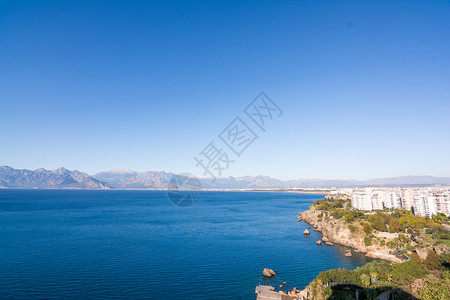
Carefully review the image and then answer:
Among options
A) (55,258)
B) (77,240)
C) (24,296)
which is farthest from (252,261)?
(77,240)

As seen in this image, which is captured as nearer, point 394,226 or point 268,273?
point 268,273

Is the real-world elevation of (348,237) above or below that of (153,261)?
below

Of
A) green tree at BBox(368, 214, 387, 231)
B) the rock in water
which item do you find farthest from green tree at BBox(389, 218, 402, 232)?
the rock in water

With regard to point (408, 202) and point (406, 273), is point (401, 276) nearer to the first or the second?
point (406, 273)

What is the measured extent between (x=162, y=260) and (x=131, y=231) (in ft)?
71.1

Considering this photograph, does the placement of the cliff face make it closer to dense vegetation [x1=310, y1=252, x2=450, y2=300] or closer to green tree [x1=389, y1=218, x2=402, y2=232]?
green tree [x1=389, y1=218, x2=402, y2=232]

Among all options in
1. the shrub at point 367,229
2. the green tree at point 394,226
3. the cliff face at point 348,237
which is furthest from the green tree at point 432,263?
the green tree at point 394,226

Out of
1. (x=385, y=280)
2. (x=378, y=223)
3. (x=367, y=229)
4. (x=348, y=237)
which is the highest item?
(x=378, y=223)

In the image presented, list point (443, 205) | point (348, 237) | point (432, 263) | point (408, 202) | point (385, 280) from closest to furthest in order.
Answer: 1. point (385, 280)
2. point (432, 263)
3. point (348, 237)
4. point (443, 205)
5. point (408, 202)

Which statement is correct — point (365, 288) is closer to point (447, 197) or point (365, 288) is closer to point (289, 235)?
point (289, 235)

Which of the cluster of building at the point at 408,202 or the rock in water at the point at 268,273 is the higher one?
the cluster of building at the point at 408,202

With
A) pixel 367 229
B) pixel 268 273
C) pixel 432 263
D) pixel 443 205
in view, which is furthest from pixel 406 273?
pixel 443 205

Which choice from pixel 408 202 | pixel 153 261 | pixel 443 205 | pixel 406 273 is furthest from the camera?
pixel 408 202

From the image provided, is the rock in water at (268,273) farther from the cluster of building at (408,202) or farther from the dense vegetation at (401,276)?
the cluster of building at (408,202)
